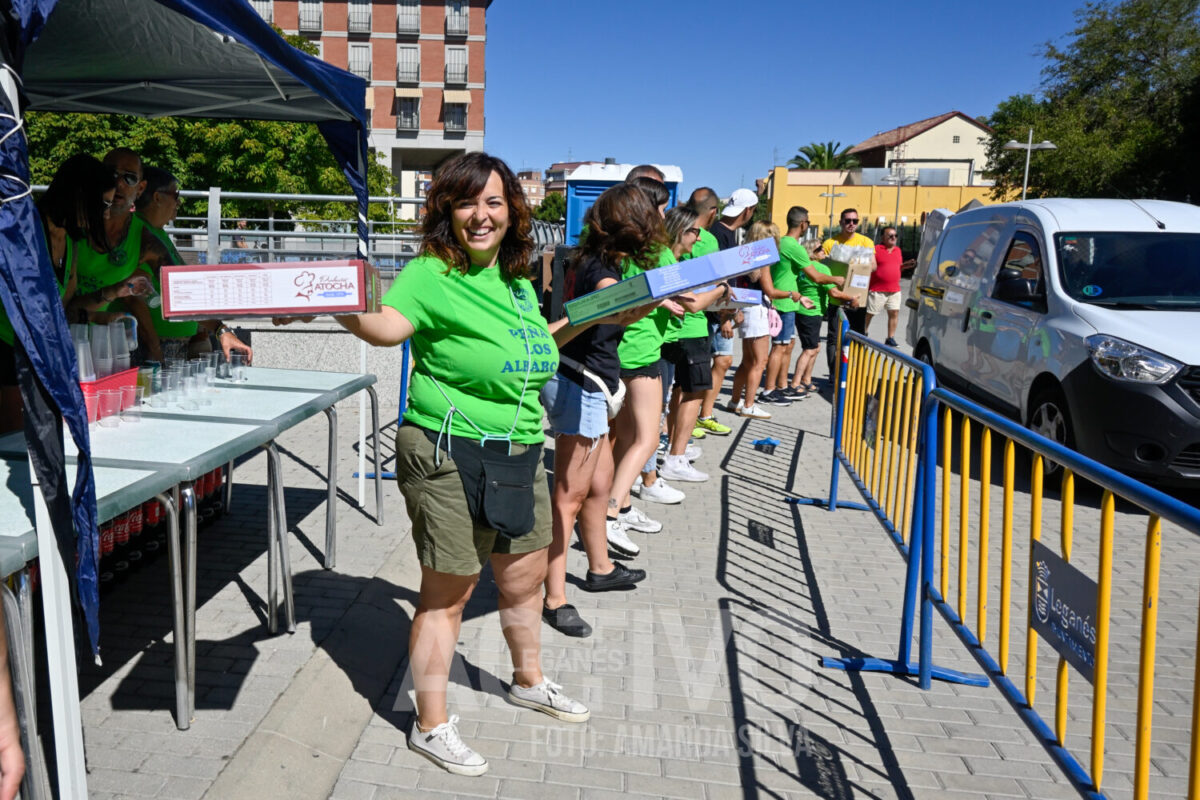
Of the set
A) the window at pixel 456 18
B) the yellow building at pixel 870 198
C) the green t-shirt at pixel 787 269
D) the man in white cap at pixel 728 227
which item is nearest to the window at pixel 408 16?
the window at pixel 456 18

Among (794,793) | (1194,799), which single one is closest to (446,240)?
(794,793)

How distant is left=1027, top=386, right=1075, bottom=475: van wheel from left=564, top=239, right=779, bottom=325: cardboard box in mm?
3995

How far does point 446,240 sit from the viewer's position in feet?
9.36

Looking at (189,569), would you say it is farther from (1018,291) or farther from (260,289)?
(1018,291)

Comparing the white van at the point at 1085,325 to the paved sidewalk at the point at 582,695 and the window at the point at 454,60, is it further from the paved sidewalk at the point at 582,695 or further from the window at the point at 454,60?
the window at the point at 454,60

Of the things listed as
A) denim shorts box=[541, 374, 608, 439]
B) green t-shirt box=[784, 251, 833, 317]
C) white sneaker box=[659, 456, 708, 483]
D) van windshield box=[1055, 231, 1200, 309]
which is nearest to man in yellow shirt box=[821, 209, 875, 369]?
green t-shirt box=[784, 251, 833, 317]

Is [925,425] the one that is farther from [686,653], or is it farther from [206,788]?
[206,788]

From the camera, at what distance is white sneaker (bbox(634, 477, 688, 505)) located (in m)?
6.25

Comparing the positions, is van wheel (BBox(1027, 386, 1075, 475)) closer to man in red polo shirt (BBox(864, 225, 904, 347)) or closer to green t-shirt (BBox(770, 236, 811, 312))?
green t-shirt (BBox(770, 236, 811, 312))

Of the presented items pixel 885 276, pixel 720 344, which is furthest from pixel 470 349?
pixel 885 276

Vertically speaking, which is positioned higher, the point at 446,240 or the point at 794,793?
the point at 446,240

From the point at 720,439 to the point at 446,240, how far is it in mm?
5740

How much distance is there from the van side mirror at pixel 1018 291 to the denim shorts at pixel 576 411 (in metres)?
4.19

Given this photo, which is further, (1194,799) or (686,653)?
(686,653)
